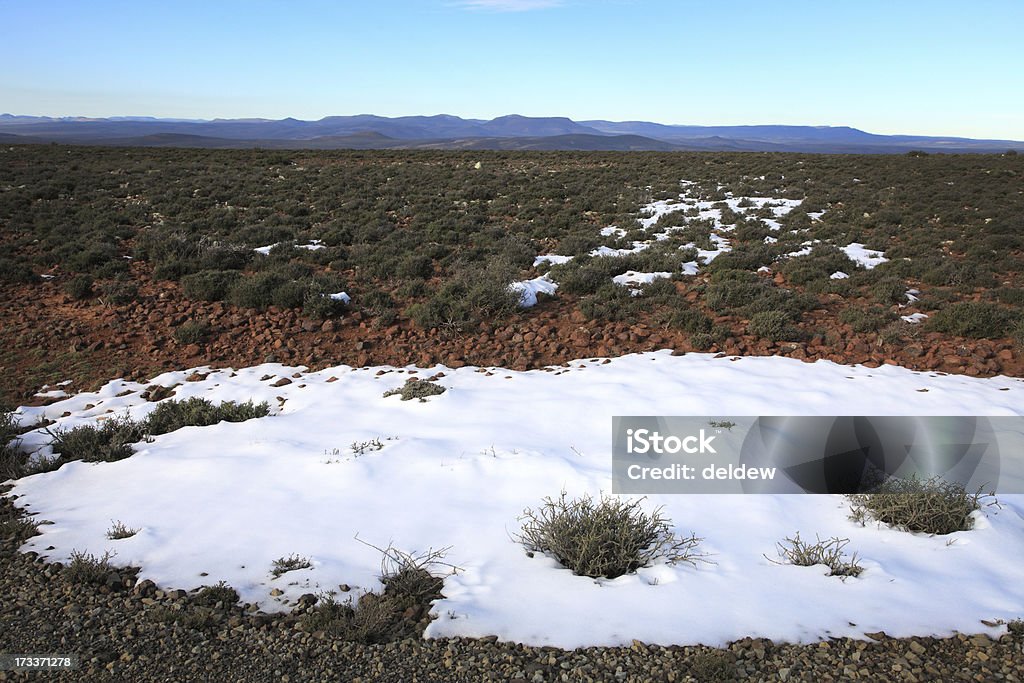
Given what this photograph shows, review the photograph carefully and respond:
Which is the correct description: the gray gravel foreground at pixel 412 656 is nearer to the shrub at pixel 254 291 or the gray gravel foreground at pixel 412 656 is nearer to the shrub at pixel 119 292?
the shrub at pixel 254 291

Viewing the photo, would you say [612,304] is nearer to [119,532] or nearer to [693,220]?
[119,532]

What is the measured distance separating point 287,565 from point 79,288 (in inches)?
340

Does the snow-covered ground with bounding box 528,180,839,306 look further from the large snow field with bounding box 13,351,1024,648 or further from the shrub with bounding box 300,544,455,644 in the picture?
the shrub with bounding box 300,544,455,644

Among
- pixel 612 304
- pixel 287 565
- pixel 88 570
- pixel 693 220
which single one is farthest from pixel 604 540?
pixel 693 220

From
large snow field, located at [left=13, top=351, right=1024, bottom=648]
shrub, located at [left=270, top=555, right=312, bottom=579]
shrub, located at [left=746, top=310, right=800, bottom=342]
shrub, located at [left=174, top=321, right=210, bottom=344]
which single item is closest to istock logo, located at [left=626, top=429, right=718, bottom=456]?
large snow field, located at [left=13, top=351, right=1024, bottom=648]

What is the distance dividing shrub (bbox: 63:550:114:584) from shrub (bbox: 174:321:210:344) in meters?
5.07

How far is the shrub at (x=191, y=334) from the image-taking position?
8.10 m

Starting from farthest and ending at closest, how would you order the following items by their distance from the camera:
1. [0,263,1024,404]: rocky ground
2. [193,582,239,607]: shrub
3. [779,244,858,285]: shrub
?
[779,244,858,285]: shrub, [0,263,1024,404]: rocky ground, [193,582,239,607]: shrub

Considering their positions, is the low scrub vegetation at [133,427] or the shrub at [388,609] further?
the low scrub vegetation at [133,427]

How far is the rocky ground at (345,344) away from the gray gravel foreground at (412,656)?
4.59m

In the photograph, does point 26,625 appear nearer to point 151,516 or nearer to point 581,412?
point 151,516

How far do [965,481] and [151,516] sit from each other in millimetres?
6217

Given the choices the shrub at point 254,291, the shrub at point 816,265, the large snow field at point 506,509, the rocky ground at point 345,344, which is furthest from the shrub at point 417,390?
the shrub at point 816,265

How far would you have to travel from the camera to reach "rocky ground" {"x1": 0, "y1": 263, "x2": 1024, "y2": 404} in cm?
739
